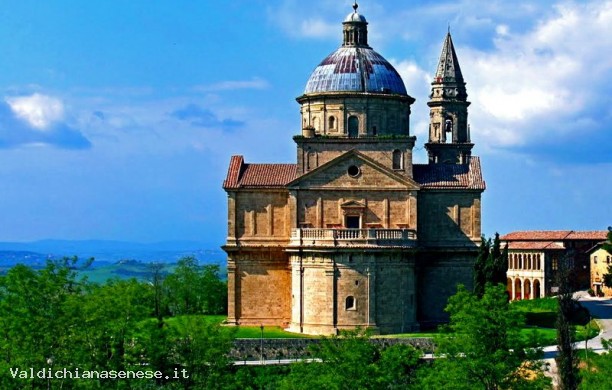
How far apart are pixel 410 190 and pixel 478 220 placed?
511 centimetres

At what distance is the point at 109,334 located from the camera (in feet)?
190

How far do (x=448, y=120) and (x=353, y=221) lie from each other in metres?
18.9

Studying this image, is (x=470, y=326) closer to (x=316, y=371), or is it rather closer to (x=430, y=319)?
(x=316, y=371)

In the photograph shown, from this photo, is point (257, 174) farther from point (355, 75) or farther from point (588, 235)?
point (588, 235)

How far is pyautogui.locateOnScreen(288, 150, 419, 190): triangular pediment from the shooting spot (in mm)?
80188

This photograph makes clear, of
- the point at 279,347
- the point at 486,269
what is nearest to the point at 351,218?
the point at 486,269

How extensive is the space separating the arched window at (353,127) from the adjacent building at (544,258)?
46.2 m

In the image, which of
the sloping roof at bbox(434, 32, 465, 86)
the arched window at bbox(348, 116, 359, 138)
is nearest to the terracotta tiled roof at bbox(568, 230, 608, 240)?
the sloping roof at bbox(434, 32, 465, 86)

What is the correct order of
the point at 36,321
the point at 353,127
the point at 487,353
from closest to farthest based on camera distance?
the point at 36,321 → the point at 487,353 → the point at 353,127

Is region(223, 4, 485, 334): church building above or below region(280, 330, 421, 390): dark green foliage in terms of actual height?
above

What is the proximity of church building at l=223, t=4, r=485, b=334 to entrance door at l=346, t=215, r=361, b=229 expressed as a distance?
0.09 metres

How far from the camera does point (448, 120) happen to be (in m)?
96.3

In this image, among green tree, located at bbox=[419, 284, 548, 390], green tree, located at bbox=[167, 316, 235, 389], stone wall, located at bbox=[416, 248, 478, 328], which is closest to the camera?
green tree, located at bbox=[419, 284, 548, 390]

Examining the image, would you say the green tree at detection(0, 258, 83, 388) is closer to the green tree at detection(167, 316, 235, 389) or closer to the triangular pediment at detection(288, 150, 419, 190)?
the green tree at detection(167, 316, 235, 389)
